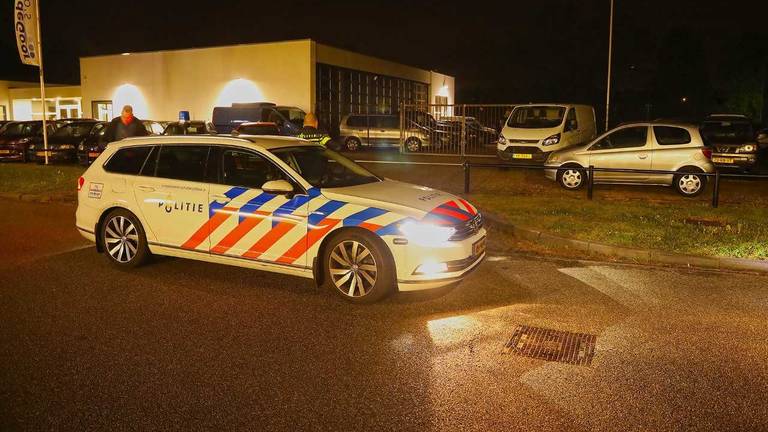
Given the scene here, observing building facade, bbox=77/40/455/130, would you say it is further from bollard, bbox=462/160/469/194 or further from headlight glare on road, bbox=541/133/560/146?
bollard, bbox=462/160/469/194

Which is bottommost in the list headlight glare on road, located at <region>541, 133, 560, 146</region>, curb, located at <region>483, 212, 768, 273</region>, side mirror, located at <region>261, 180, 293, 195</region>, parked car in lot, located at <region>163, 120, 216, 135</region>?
curb, located at <region>483, 212, 768, 273</region>

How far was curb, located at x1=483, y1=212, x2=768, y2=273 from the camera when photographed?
8.24 metres

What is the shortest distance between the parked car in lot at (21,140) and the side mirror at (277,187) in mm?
20337

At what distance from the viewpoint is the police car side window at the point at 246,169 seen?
283 inches

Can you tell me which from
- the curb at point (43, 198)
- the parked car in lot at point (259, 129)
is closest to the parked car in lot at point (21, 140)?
the curb at point (43, 198)

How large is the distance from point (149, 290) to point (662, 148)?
11.2 metres

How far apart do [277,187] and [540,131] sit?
1231 centimetres

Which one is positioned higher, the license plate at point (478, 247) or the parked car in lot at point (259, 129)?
the parked car in lot at point (259, 129)

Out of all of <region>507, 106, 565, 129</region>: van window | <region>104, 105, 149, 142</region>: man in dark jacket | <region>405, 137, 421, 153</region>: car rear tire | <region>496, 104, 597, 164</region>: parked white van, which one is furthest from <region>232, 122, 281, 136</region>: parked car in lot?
<region>405, 137, 421, 153</region>: car rear tire

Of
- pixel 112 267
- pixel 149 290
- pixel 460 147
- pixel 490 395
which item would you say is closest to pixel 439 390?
pixel 490 395

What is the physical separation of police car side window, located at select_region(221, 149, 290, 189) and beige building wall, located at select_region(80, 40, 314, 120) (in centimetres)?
2351

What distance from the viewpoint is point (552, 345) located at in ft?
18.0

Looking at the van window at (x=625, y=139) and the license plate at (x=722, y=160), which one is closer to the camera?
the van window at (x=625, y=139)

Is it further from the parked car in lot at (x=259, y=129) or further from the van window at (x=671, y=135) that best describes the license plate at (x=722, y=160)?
the parked car in lot at (x=259, y=129)
